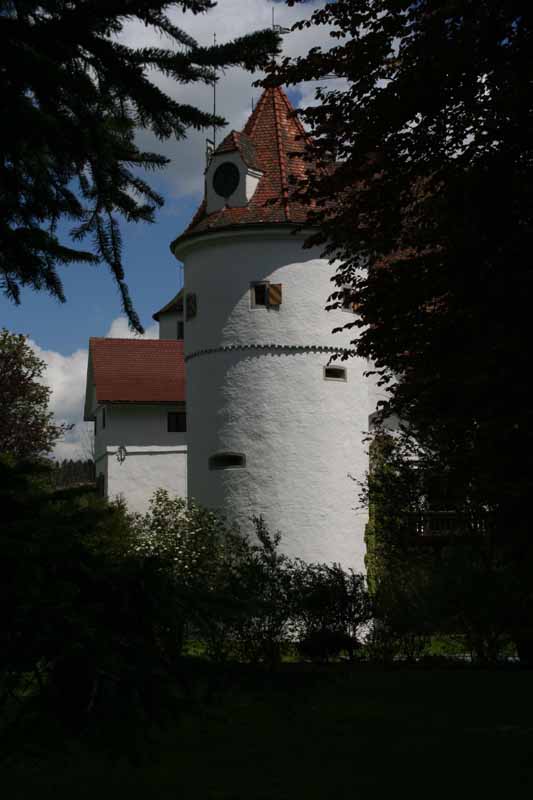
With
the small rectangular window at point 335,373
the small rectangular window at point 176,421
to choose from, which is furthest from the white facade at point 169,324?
the small rectangular window at point 335,373

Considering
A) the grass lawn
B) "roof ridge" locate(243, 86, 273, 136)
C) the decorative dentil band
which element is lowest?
the grass lawn

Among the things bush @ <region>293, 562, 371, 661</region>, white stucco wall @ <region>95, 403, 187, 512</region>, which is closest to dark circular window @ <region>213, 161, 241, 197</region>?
bush @ <region>293, 562, 371, 661</region>

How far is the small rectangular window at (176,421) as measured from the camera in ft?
137

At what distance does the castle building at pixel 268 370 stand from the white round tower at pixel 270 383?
0.09 ft

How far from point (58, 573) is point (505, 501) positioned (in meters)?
9.00

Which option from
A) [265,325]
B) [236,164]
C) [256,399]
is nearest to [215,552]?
[256,399]

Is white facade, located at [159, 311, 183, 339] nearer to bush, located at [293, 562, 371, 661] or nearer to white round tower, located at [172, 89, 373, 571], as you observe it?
white round tower, located at [172, 89, 373, 571]

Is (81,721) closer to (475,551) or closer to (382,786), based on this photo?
(382,786)

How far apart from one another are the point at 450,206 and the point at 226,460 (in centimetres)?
1582

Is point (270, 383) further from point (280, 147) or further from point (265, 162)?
point (280, 147)

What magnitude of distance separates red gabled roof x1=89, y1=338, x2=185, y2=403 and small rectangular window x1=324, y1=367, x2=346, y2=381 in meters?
15.3

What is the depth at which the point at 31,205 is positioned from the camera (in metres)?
4.90

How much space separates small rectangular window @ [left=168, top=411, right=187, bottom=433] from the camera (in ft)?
137

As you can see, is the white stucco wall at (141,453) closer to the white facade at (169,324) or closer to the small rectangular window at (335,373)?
the white facade at (169,324)
